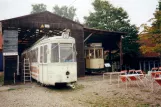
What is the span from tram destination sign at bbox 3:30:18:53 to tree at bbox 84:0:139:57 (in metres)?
14.5

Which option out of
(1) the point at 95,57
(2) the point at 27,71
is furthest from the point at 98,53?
(2) the point at 27,71

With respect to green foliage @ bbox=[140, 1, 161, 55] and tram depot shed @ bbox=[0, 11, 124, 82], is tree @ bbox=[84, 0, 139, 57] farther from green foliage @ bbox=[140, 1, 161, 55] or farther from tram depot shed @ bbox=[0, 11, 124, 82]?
tram depot shed @ bbox=[0, 11, 124, 82]

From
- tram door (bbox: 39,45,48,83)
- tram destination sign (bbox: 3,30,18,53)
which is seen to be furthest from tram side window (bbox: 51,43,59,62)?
tram destination sign (bbox: 3,30,18,53)

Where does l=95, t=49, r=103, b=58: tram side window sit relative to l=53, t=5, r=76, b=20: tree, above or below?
below

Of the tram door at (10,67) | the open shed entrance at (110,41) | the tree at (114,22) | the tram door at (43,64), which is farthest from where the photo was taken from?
the tree at (114,22)

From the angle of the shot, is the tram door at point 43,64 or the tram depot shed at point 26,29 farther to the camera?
the tram depot shed at point 26,29

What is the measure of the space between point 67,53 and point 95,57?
32.3 ft

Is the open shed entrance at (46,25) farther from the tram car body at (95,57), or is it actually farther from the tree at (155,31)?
the tree at (155,31)

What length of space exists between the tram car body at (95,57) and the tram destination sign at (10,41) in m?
7.76

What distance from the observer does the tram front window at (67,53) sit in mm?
10258

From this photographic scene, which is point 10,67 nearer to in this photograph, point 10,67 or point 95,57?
point 10,67

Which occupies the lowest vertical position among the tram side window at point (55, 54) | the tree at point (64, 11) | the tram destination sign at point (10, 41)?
the tram side window at point (55, 54)

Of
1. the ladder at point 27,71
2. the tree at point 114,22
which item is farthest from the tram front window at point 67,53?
the tree at point 114,22

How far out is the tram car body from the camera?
19.9 meters
